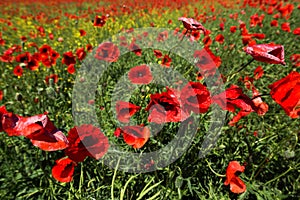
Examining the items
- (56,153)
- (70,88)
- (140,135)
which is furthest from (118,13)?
(140,135)

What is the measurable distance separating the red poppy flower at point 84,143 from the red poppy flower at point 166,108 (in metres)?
0.23

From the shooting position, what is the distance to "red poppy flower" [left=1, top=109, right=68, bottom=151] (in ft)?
2.18

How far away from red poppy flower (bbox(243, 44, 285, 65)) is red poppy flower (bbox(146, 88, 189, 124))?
1.15 ft

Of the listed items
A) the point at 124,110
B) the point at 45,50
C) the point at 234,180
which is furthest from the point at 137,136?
the point at 45,50

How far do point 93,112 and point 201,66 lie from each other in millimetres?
1118

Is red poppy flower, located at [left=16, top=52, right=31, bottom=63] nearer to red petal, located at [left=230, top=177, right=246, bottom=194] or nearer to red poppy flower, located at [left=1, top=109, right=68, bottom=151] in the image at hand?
red poppy flower, located at [left=1, top=109, right=68, bottom=151]

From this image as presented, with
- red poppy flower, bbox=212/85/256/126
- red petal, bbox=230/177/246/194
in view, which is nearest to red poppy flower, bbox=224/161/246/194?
red petal, bbox=230/177/246/194

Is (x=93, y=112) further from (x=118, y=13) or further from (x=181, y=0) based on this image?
(x=181, y=0)

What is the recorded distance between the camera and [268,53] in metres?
0.90

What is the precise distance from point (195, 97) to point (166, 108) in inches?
4.5

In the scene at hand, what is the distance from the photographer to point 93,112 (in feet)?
6.89

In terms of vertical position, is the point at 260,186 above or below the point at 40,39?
above

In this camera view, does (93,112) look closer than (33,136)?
No

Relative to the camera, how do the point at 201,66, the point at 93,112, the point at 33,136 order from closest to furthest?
the point at 33,136 → the point at 201,66 → the point at 93,112
